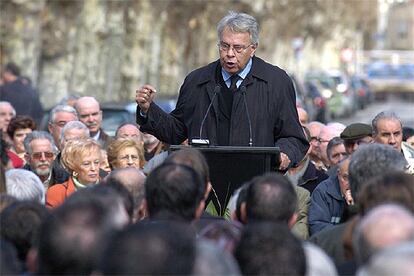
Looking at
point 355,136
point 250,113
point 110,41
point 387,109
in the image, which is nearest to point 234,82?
point 250,113

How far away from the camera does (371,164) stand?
24.1ft

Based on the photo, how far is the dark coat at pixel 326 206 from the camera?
9047 mm

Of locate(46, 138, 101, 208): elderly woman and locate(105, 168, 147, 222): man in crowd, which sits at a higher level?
locate(105, 168, 147, 222): man in crowd

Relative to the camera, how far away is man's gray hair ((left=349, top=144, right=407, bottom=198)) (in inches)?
288

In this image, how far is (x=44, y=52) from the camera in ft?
116

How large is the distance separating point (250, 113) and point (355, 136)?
3.26 metres

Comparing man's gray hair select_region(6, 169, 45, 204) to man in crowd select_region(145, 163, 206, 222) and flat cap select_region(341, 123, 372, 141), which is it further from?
flat cap select_region(341, 123, 372, 141)

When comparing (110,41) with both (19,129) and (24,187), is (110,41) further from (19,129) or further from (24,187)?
(24,187)

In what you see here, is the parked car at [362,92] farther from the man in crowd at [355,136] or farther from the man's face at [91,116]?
the man in crowd at [355,136]

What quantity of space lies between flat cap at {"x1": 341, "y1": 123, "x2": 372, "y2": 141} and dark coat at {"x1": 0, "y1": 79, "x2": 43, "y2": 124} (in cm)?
836

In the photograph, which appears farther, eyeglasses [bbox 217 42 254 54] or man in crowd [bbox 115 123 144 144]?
man in crowd [bbox 115 123 144 144]

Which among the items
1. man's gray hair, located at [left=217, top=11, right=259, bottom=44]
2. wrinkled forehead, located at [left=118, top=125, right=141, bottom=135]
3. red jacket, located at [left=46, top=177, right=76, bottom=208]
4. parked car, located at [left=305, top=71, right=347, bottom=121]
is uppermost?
man's gray hair, located at [left=217, top=11, right=259, bottom=44]

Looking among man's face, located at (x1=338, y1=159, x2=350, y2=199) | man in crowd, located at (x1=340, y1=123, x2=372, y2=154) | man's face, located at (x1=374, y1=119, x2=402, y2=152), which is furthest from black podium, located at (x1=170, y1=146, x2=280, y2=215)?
man in crowd, located at (x1=340, y1=123, x2=372, y2=154)

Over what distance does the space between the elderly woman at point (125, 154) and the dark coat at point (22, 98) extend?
887cm
